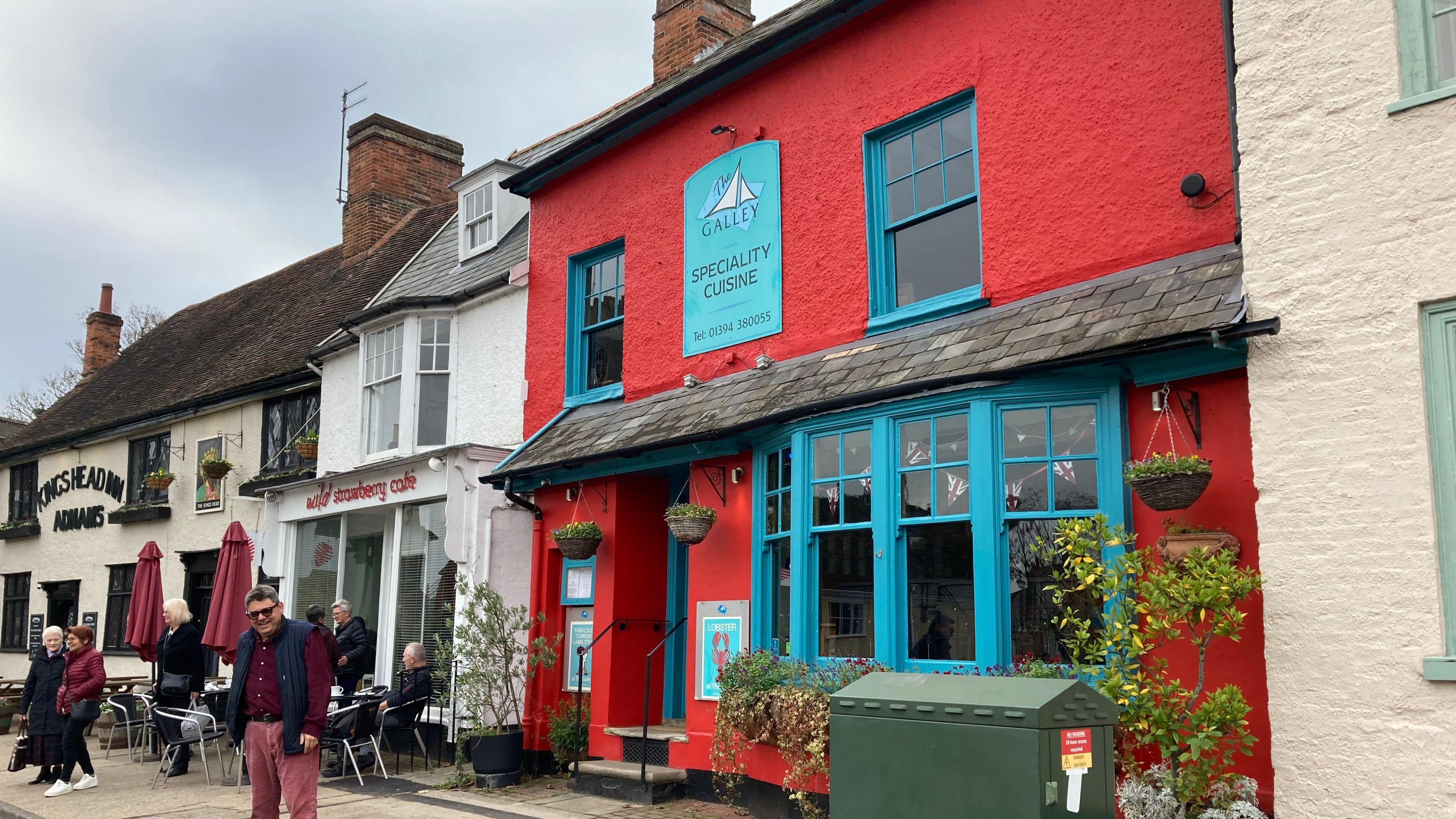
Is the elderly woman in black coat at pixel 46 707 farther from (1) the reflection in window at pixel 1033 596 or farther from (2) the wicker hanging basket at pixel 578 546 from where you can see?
(1) the reflection in window at pixel 1033 596

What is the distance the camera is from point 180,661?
40.7ft

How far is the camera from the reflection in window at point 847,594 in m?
8.52

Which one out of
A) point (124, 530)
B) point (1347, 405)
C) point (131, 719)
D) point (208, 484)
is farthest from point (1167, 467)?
point (124, 530)

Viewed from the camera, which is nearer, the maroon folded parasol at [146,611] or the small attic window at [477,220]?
the maroon folded parasol at [146,611]

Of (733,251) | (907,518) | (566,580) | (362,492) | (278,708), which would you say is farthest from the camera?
(362,492)

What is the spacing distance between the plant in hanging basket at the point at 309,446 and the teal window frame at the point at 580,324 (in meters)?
5.74

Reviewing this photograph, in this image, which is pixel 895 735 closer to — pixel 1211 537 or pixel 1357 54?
pixel 1211 537

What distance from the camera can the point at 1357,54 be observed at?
607 cm

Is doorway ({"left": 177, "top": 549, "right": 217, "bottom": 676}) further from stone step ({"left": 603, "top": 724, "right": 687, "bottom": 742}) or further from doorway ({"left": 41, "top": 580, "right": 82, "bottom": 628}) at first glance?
stone step ({"left": 603, "top": 724, "right": 687, "bottom": 742})

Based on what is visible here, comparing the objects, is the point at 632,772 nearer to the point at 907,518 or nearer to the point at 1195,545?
the point at 907,518

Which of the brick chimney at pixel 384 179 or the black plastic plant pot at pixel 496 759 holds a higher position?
the brick chimney at pixel 384 179

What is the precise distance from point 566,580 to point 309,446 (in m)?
6.28

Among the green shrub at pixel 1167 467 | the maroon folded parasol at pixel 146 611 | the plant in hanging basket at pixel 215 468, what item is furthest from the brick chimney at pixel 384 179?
the green shrub at pixel 1167 467

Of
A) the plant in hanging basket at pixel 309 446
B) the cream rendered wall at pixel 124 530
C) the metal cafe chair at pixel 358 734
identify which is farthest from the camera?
A: the cream rendered wall at pixel 124 530
